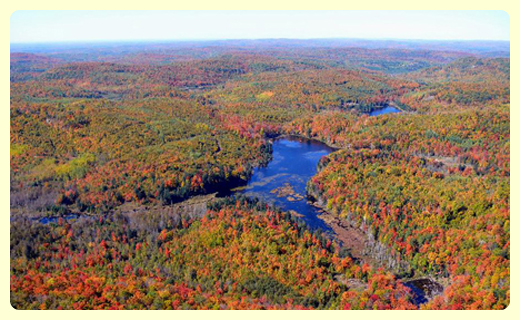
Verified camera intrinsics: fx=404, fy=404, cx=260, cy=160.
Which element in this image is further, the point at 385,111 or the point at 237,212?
the point at 385,111

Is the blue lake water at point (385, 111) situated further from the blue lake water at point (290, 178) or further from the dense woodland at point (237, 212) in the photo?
the blue lake water at point (290, 178)

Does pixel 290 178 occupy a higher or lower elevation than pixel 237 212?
higher

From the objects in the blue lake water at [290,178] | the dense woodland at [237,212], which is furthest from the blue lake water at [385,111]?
the blue lake water at [290,178]

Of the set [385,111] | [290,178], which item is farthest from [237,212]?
[385,111]

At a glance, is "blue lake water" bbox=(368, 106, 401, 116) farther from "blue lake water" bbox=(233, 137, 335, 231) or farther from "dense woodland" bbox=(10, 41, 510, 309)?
"blue lake water" bbox=(233, 137, 335, 231)

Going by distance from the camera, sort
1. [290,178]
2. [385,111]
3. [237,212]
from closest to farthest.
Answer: [237,212], [290,178], [385,111]

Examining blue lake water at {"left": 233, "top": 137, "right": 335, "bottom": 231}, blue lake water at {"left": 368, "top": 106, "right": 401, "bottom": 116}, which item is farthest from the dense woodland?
blue lake water at {"left": 368, "top": 106, "right": 401, "bottom": 116}

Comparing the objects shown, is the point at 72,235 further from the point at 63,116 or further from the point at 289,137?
the point at 289,137

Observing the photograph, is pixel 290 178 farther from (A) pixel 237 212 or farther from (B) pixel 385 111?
(B) pixel 385 111
